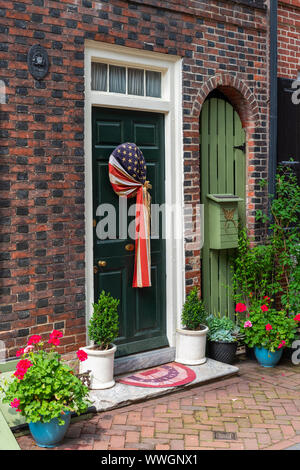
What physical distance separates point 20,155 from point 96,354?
6.19ft

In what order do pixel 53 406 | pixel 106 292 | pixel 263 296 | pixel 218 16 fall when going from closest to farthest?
pixel 53 406
pixel 106 292
pixel 218 16
pixel 263 296

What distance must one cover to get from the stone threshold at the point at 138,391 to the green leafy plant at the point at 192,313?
0.44 meters

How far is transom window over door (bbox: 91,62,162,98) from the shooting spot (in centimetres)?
545

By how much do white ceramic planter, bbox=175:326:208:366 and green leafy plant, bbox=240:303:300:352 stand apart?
0.65m

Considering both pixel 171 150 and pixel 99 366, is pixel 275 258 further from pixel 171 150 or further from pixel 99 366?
pixel 99 366

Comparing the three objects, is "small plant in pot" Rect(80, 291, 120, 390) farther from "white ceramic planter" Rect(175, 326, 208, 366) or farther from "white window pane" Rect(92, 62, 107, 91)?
"white window pane" Rect(92, 62, 107, 91)

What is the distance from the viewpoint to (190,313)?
229 inches

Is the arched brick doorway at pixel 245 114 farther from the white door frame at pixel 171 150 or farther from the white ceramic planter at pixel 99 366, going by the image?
the white ceramic planter at pixel 99 366

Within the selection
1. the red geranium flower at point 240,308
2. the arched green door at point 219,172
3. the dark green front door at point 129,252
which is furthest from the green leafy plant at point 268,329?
the dark green front door at point 129,252

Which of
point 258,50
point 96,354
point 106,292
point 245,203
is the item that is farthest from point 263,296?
point 258,50

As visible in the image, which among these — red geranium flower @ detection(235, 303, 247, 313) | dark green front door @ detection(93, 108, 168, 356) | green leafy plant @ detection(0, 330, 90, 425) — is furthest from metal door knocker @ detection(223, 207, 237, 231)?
green leafy plant @ detection(0, 330, 90, 425)

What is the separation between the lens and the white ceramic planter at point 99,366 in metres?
4.95

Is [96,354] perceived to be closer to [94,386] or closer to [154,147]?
[94,386]

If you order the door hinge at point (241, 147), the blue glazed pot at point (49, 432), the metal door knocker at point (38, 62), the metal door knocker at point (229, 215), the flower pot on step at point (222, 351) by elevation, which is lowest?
the blue glazed pot at point (49, 432)
